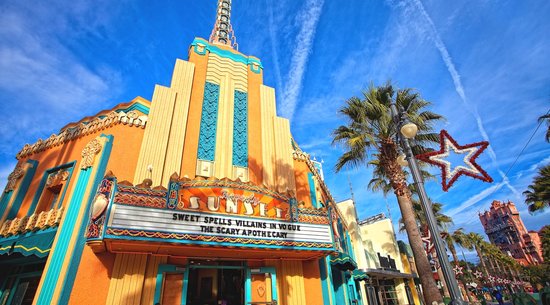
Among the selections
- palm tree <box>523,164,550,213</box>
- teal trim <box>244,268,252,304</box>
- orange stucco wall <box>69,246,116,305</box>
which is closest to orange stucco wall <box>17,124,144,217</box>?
orange stucco wall <box>69,246,116,305</box>

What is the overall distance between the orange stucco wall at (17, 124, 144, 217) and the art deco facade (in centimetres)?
11301

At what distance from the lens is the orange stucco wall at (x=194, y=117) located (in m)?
11.8

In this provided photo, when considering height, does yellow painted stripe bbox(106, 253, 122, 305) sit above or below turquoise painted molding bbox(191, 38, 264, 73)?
below

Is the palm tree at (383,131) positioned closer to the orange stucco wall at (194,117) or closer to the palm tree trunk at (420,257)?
the palm tree trunk at (420,257)

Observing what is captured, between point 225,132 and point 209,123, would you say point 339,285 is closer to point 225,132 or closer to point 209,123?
point 225,132

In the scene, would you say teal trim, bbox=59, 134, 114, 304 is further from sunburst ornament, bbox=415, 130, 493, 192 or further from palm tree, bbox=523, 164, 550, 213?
palm tree, bbox=523, 164, 550, 213

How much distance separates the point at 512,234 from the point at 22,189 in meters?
136

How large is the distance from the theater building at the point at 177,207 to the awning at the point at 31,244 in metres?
0.05

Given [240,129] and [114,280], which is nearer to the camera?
[114,280]

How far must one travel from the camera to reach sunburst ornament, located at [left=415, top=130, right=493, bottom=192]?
602 centimetres

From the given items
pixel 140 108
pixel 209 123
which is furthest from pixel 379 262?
pixel 140 108

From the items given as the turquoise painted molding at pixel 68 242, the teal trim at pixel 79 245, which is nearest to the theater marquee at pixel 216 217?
the teal trim at pixel 79 245

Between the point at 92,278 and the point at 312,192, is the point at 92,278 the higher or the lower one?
the lower one

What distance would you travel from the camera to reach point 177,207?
328 inches
